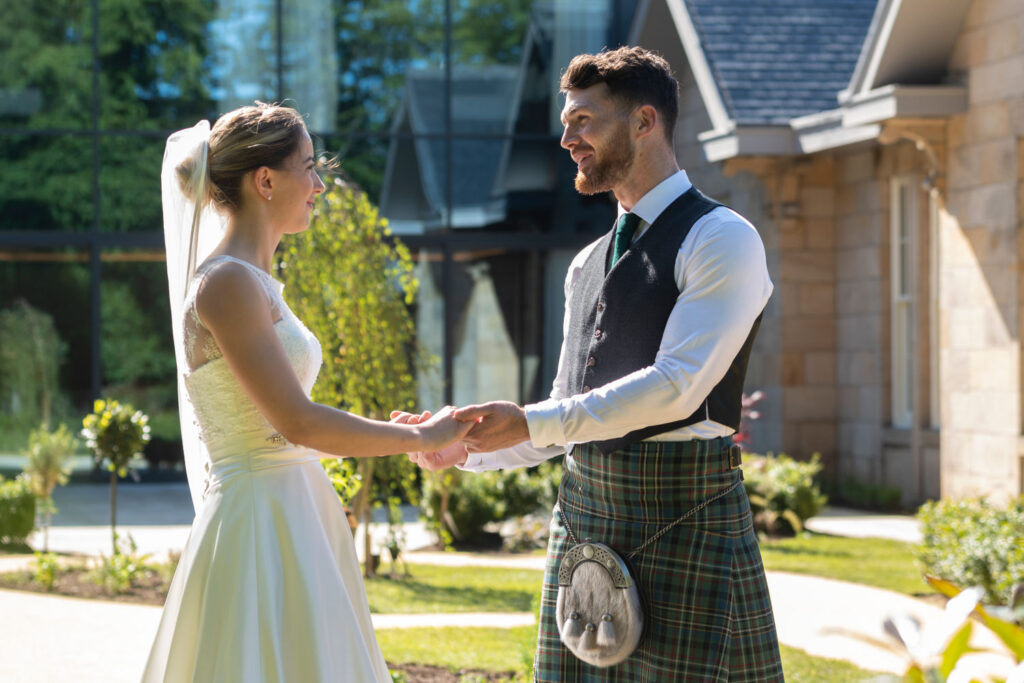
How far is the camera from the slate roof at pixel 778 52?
13023mm

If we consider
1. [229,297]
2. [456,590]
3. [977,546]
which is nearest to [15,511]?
[456,590]

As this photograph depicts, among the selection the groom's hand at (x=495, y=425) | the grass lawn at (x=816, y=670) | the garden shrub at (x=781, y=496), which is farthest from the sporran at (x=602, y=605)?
the garden shrub at (x=781, y=496)

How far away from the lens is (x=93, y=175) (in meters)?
14.1

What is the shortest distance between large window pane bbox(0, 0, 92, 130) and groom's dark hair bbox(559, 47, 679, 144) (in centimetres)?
1228

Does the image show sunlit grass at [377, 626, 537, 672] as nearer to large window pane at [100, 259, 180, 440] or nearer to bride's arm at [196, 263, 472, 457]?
bride's arm at [196, 263, 472, 457]

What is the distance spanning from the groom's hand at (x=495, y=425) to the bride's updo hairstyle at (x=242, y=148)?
780 millimetres

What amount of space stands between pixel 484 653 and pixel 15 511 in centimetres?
543

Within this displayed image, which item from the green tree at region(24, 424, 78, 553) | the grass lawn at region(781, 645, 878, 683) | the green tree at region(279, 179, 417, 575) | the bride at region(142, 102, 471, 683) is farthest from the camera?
the green tree at region(24, 424, 78, 553)

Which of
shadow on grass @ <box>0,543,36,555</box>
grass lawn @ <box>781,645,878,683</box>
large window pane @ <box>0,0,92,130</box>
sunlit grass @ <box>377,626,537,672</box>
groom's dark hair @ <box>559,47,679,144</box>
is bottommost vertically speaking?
grass lawn @ <box>781,645,878,683</box>

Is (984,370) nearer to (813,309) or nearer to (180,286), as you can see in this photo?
(813,309)

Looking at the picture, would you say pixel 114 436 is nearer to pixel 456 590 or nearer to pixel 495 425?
pixel 456 590

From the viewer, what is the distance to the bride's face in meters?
3.15

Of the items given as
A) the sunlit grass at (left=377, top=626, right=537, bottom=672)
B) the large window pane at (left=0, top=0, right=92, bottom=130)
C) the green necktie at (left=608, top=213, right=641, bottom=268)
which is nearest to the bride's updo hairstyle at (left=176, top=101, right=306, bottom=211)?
the green necktie at (left=608, top=213, right=641, bottom=268)

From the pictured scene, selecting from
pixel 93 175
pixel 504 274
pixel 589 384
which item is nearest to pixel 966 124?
pixel 504 274
